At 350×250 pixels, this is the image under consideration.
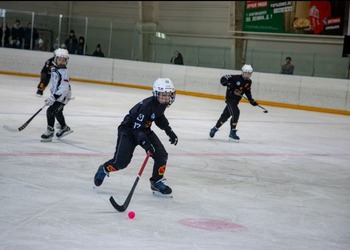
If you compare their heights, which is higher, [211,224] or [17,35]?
[17,35]

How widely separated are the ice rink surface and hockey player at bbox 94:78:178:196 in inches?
8.6

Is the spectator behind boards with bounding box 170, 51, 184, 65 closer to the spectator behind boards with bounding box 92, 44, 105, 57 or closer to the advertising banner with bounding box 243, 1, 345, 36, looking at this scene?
the spectator behind boards with bounding box 92, 44, 105, 57

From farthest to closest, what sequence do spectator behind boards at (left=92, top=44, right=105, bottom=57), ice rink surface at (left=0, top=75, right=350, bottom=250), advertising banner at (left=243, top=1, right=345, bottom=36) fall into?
1. spectator behind boards at (left=92, top=44, right=105, bottom=57)
2. advertising banner at (left=243, top=1, right=345, bottom=36)
3. ice rink surface at (left=0, top=75, right=350, bottom=250)

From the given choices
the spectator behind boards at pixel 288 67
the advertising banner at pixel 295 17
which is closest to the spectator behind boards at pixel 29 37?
the advertising banner at pixel 295 17

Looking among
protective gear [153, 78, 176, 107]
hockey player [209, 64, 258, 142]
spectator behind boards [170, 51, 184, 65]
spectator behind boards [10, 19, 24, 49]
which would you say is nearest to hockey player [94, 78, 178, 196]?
protective gear [153, 78, 176, 107]

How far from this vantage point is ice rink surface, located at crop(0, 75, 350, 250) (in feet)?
16.7

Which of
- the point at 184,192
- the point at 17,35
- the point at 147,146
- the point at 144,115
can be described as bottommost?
the point at 184,192

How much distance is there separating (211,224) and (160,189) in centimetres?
109

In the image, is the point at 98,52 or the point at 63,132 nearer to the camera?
the point at 63,132

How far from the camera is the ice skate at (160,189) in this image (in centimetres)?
659

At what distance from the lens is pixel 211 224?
562cm

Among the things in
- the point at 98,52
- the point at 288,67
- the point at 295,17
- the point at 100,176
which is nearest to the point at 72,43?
A: the point at 98,52

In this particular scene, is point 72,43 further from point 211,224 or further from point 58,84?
point 211,224

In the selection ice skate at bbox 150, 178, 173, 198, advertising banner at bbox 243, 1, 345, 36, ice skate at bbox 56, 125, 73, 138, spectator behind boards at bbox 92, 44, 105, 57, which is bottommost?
ice skate at bbox 150, 178, 173, 198
